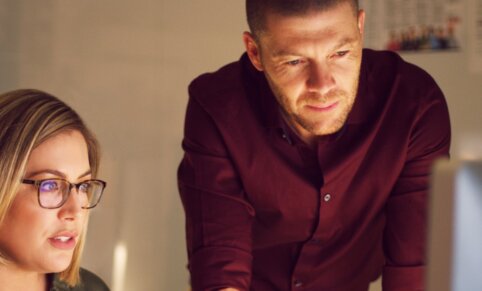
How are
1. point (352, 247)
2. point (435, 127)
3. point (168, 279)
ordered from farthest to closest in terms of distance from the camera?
point (168, 279) → point (352, 247) → point (435, 127)

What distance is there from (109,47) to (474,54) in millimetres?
1258

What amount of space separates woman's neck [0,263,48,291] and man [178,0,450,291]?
28cm

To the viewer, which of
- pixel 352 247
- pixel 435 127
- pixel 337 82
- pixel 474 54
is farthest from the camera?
pixel 474 54

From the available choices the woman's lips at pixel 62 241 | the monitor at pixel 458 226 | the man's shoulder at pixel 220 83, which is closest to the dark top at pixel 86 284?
the woman's lips at pixel 62 241

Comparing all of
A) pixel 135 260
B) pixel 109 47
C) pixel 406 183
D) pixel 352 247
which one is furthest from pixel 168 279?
pixel 406 183

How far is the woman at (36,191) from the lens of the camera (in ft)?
4.26

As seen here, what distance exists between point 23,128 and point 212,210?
363 mm

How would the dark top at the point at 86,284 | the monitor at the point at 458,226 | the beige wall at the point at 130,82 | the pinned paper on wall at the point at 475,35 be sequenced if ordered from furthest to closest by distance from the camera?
the beige wall at the point at 130,82
the pinned paper on wall at the point at 475,35
the dark top at the point at 86,284
the monitor at the point at 458,226

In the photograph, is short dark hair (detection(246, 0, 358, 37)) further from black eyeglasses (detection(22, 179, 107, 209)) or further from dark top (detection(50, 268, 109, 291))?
dark top (detection(50, 268, 109, 291))

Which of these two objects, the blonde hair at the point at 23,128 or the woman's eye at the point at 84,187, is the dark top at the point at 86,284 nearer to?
the blonde hair at the point at 23,128

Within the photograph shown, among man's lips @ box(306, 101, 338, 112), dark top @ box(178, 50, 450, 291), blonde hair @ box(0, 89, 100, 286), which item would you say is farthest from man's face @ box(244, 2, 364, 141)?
blonde hair @ box(0, 89, 100, 286)

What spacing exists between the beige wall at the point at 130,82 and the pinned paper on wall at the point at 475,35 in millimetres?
791

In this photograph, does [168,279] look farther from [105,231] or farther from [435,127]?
[435,127]

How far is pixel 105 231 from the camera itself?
272cm
